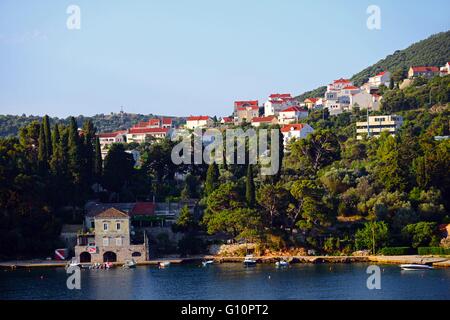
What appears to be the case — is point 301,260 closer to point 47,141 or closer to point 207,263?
point 207,263

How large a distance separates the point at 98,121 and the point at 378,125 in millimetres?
64061

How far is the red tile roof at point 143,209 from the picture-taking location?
161ft

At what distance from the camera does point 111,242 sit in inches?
1834

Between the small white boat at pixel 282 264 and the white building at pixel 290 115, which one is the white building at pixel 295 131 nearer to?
Result: the white building at pixel 290 115

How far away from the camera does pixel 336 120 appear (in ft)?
255

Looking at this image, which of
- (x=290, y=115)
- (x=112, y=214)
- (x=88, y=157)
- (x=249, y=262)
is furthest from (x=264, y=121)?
(x=249, y=262)

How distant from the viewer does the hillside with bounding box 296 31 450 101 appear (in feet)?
355

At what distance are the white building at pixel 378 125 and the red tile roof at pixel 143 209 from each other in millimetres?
25603

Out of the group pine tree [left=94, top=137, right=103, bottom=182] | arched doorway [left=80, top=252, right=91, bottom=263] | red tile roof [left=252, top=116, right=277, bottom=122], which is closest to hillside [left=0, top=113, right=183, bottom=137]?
red tile roof [left=252, top=116, right=277, bottom=122]

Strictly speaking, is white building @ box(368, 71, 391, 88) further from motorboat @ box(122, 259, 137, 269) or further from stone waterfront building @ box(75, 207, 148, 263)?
motorboat @ box(122, 259, 137, 269)
